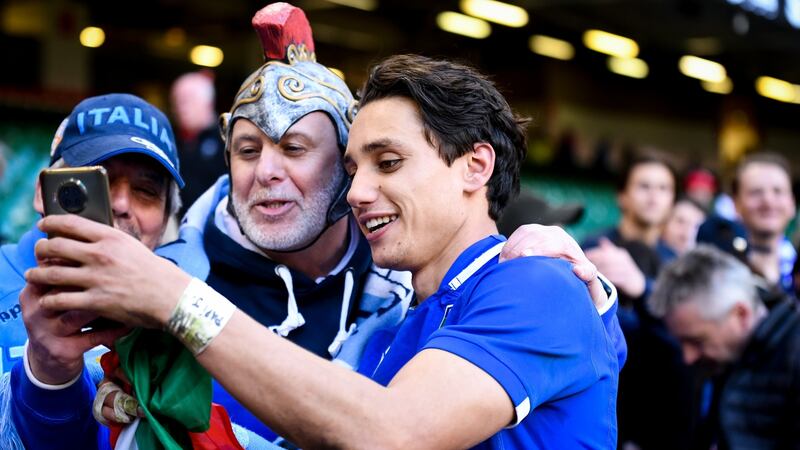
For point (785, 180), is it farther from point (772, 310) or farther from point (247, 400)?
point (247, 400)

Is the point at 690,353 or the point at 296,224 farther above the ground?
the point at 296,224

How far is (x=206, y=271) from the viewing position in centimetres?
283

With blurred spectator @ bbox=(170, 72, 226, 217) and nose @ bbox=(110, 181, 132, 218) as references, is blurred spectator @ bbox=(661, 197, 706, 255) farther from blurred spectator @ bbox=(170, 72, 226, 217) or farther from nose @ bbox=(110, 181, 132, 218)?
nose @ bbox=(110, 181, 132, 218)

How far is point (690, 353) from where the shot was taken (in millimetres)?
4359

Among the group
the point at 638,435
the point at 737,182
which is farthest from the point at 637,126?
the point at 638,435

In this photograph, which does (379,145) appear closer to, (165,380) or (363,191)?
(363,191)

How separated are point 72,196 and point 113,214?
2.48 feet

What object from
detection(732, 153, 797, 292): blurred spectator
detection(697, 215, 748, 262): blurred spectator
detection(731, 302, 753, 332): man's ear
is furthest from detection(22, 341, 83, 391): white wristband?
detection(732, 153, 797, 292): blurred spectator

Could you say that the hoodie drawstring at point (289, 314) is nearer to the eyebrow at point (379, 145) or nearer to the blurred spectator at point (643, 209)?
the eyebrow at point (379, 145)

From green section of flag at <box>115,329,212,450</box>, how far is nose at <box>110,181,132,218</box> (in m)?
0.90

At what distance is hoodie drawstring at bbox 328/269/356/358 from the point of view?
2761mm

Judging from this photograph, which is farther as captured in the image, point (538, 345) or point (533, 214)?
point (533, 214)

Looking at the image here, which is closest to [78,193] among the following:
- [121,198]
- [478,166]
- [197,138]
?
[478,166]

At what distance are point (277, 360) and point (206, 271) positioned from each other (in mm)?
1178
